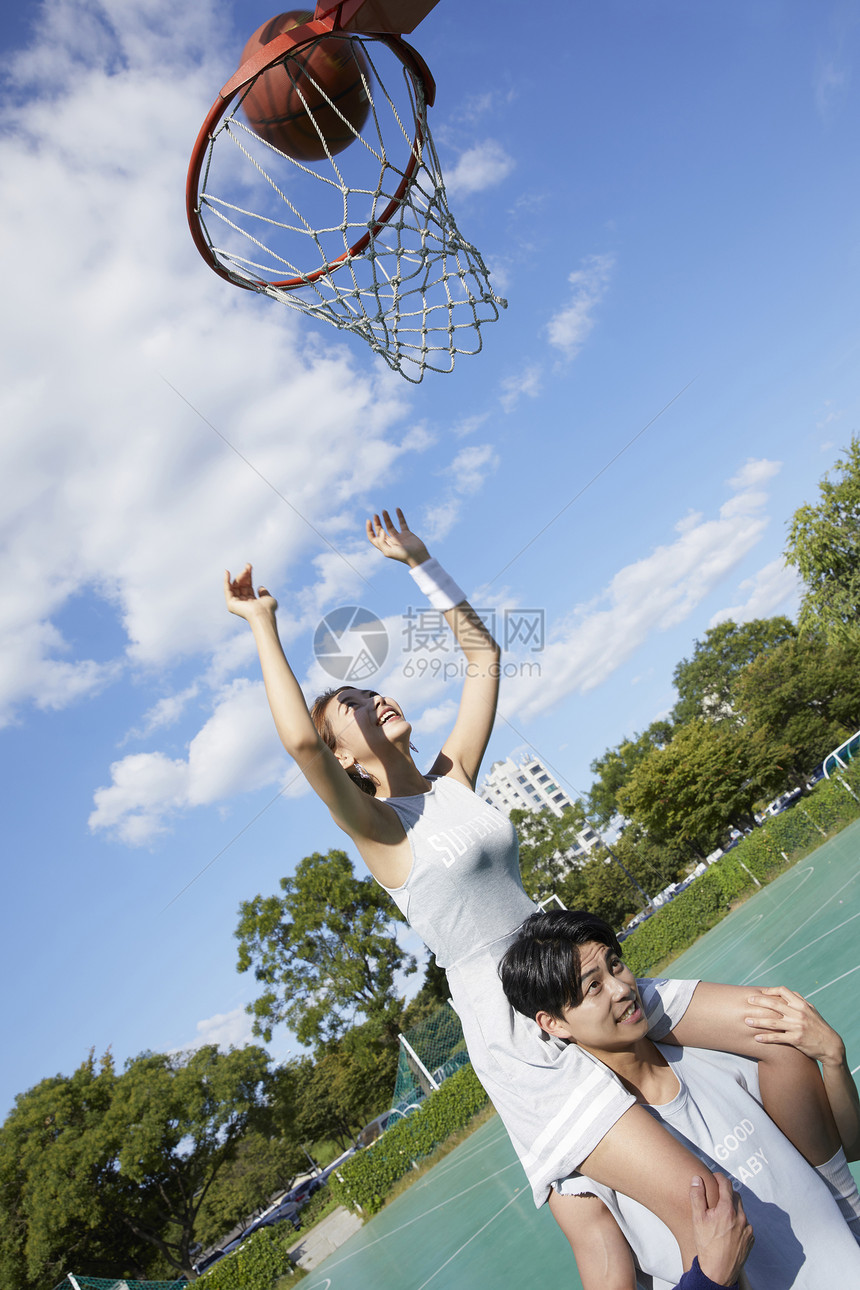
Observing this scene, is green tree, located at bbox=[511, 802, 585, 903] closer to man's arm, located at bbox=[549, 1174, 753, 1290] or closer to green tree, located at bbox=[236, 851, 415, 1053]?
green tree, located at bbox=[236, 851, 415, 1053]

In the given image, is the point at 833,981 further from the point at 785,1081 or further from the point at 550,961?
the point at 550,961

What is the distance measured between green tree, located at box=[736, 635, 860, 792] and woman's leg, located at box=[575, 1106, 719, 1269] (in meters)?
36.5

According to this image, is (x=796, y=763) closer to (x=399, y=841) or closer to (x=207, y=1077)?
(x=207, y=1077)

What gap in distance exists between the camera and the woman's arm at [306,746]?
198 centimetres

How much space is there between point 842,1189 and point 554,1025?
2.30 feet

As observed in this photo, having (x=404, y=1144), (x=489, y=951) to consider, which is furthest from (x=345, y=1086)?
(x=489, y=951)

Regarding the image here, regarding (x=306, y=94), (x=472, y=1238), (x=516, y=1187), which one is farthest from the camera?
(x=516, y=1187)

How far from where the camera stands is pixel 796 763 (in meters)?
38.3

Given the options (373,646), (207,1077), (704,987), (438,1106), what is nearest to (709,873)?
A: (438,1106)

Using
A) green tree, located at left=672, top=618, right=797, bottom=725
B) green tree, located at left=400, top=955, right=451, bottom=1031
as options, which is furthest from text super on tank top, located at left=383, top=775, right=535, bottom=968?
green tree, located at left=672, top=618, right=797, bottom=725

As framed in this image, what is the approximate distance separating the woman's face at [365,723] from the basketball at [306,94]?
2350mm

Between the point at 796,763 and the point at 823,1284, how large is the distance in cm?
4048

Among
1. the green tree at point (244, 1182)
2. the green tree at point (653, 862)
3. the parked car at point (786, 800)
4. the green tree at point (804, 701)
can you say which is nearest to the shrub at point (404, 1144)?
the green tree at point (244, 1182)

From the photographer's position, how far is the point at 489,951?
204cm
